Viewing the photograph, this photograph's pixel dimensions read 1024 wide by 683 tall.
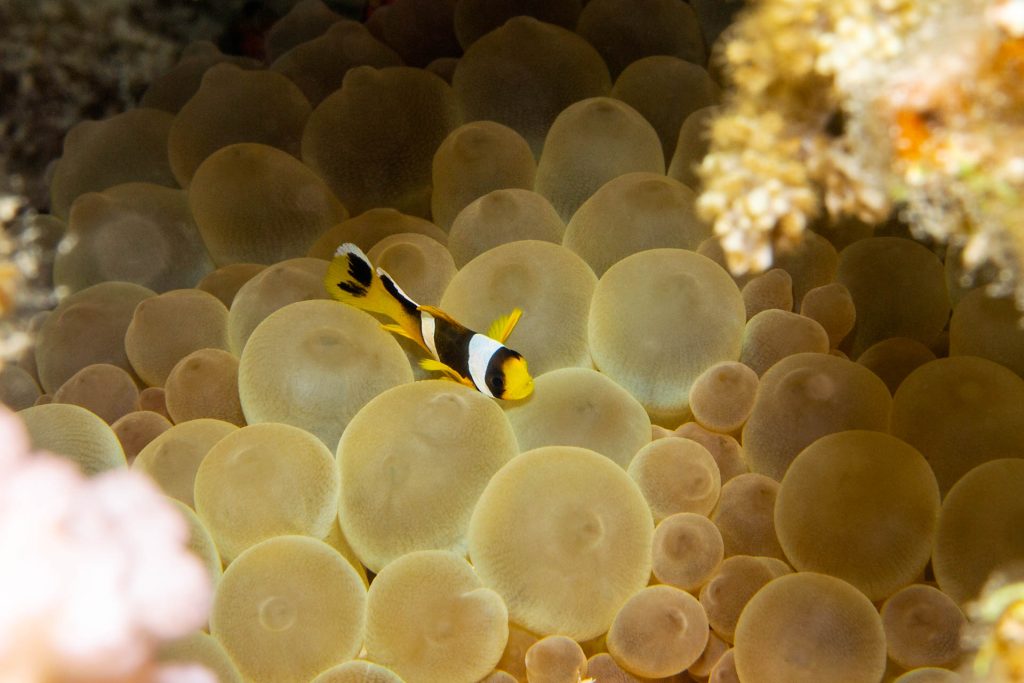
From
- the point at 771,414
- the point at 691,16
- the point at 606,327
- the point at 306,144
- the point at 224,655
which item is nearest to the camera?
the point at 224,655

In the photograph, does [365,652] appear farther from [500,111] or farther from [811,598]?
[500,111]

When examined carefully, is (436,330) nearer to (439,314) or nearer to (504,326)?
(439,314)

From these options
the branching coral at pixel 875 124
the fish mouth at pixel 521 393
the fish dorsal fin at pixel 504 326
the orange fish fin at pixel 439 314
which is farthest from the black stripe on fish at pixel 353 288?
the branching coral at pixel 875 124

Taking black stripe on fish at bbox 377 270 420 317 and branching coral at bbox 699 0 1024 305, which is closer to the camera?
branching coral at bbox 699 0 1024 305

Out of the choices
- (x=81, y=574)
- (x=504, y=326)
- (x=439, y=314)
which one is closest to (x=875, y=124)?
(x=81, y=574)

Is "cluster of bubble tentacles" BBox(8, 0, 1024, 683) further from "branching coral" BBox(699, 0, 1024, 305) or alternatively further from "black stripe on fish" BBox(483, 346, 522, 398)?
"branching coral" BBox(699, 0, 1024, 305)

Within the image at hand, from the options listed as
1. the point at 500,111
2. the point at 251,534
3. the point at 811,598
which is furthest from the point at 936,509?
the point at 500,111

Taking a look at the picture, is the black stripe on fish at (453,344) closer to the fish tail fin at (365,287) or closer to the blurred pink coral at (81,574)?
the fish tail fin at (365,287)

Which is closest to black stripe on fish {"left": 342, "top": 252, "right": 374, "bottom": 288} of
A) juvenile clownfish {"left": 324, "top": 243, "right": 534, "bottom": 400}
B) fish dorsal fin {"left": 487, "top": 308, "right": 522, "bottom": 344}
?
juvenile clownfish {"left": 324, "top": 243, "right": 534, "bottom": 400}
